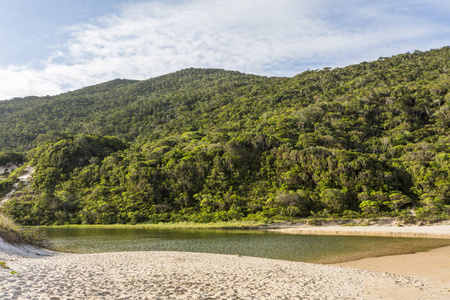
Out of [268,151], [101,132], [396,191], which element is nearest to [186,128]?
[101,132]

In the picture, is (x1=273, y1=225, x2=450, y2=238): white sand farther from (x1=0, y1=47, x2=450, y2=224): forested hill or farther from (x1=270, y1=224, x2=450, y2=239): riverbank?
(x1=0, y1=47, x2=450, y2=224): forested hill

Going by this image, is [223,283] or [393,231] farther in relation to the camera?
[393,231]

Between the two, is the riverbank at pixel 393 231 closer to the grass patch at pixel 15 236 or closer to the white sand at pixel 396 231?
the white sand at pixel 396 231

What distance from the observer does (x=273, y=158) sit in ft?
233

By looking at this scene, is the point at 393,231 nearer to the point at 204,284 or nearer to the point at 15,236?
the point at 204,284

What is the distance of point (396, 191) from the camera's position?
5119cm

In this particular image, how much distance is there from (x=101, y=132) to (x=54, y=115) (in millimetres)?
39828

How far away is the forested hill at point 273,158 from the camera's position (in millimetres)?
54688

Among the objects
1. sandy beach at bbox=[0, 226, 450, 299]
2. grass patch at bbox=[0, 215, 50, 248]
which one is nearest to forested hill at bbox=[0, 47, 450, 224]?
grass patch at bbox=[0, 215, 50, 248]

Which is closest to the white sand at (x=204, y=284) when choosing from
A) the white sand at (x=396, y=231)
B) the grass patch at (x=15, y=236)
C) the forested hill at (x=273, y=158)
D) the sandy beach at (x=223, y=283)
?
the sandy beach at (x=223, y=283)

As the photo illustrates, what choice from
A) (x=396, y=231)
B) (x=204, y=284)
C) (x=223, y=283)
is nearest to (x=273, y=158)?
(x=396, y=231)

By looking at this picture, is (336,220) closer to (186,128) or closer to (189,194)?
(189,194)

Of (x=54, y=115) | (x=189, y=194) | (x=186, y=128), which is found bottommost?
(x=189, y=194)

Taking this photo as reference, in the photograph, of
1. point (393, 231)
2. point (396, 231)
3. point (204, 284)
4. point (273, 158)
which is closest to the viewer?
point (204, 284)
